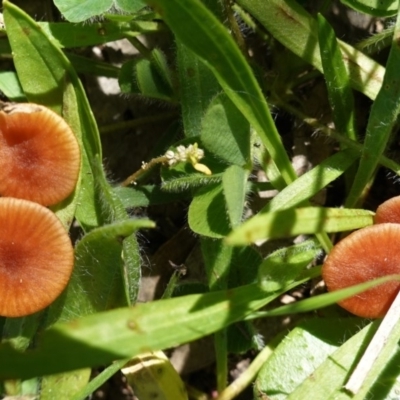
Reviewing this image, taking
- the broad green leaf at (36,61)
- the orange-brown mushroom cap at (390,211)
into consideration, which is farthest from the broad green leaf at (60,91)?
the orange-brown mushroom cap at (390,211)

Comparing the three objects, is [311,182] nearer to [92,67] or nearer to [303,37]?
[303,37]

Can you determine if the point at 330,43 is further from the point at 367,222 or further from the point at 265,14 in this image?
the point at 367,222

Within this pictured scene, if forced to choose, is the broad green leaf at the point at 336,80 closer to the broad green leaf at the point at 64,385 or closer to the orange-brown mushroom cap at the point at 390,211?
the orange-brown mushroom cap at the point at 390,211

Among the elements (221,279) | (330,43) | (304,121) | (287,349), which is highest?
(330,43)

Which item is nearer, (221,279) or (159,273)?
(221,279)

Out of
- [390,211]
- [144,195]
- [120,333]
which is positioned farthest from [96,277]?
[390,211]

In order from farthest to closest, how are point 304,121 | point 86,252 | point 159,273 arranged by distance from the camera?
point 159,273 → point 304,121 → point 86,252

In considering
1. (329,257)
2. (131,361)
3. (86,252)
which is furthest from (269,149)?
(131,361)
